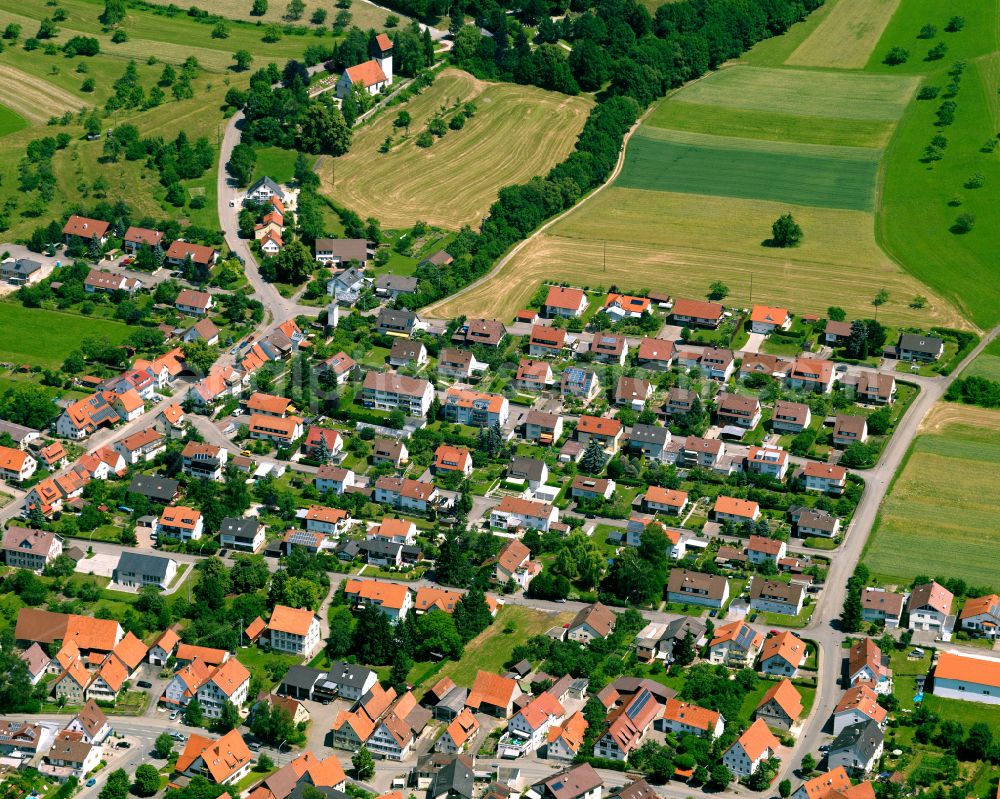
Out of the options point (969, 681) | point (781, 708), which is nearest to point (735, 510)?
point (781, 708)

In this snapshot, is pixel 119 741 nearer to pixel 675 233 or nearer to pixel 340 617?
pixel 340 617

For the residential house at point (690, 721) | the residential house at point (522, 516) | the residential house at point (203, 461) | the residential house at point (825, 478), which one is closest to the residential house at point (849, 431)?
the residential house at point (825, 478)

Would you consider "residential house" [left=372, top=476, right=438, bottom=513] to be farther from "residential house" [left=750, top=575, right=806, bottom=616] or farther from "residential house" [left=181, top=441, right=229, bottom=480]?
"residential house" [left=750, top=575, right=806, bottom=616]

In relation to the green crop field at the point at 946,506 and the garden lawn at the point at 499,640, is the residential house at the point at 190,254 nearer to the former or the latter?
the garden lawn at the point at 499,640

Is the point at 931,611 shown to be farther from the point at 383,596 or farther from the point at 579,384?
the point at 579,384

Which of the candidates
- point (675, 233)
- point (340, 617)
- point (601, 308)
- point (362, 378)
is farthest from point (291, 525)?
point (675, 233)

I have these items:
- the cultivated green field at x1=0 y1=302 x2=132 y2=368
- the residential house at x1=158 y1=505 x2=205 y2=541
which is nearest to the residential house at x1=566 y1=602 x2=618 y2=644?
the residential house at x1=158 y1=505 x2=205 y2=541
